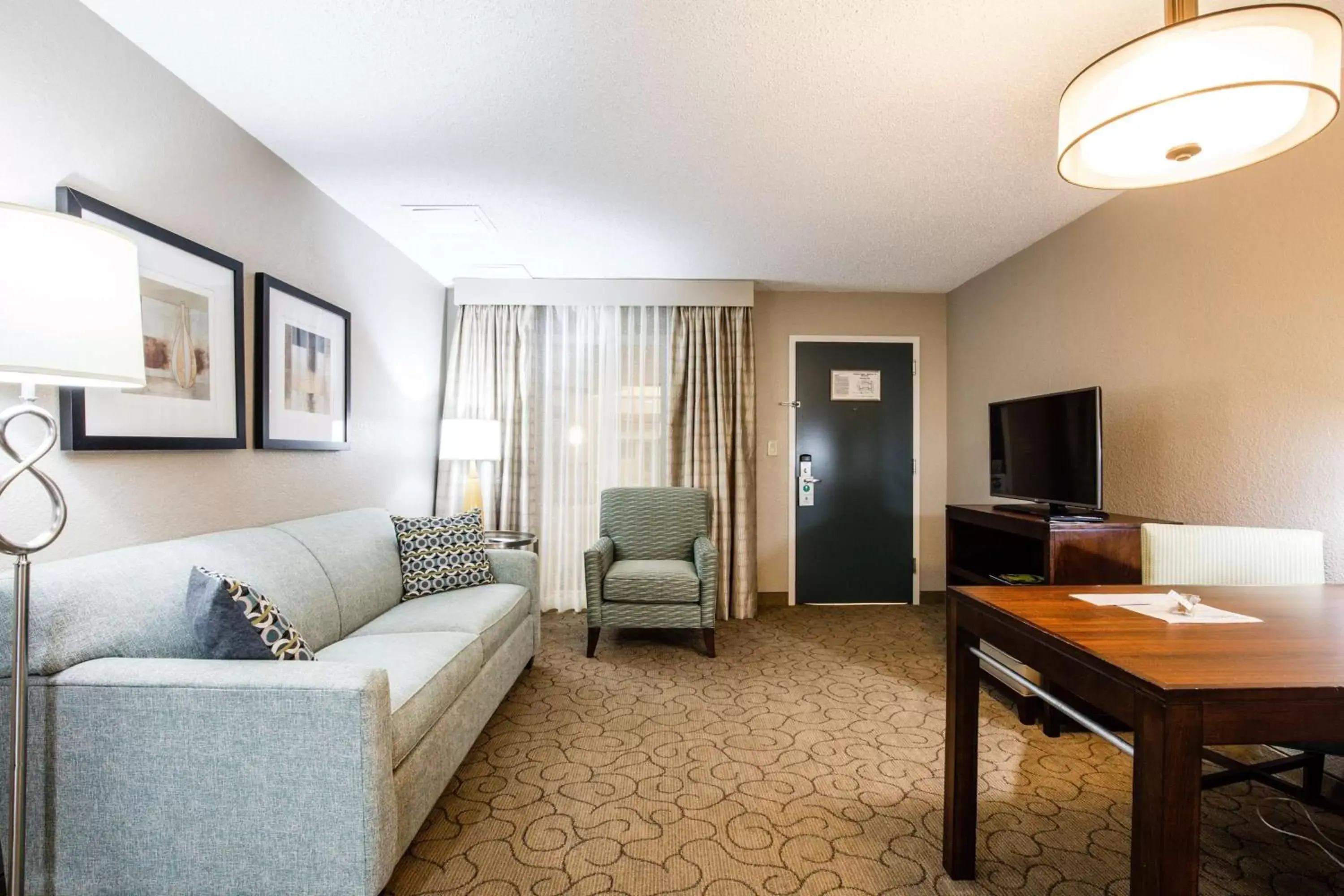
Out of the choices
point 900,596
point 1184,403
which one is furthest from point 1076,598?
point 900,596

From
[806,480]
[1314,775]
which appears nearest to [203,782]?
[1314,775]

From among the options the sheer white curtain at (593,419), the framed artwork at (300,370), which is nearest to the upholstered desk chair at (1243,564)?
the sheer white curtain at (593,419)

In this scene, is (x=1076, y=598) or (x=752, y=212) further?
(x=752, y=212)

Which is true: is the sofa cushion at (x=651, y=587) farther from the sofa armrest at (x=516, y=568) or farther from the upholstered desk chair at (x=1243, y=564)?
the upholstered desk chair at (x=1243, y=564)

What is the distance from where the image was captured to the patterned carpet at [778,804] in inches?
64.2

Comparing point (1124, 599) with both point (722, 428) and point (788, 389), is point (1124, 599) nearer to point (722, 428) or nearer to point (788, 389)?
point (722, 428)

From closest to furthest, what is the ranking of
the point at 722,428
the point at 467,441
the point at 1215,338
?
the point at 1215,338 → the point at 467,441 → the point at 722,428

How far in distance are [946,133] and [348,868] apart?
2.98 m

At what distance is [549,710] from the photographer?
2701mm

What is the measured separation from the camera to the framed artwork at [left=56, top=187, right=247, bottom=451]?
173 centimetres

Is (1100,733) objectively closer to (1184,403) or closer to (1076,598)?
(1076,598)

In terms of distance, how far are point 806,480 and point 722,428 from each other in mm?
803

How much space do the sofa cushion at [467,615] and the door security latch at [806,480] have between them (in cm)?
238

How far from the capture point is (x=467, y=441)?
3926mm
